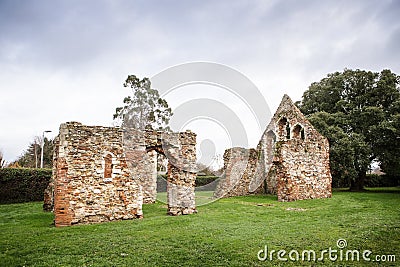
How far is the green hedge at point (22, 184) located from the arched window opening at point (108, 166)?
12708 millimetres

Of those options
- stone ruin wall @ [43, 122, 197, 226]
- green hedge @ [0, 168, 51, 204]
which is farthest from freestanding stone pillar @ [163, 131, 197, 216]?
green hedge @ [0, 168, 51, 204]

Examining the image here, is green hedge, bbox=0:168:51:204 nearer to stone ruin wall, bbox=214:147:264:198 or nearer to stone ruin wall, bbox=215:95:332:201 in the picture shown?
stone ruin wall, bbox=214:147:264:198

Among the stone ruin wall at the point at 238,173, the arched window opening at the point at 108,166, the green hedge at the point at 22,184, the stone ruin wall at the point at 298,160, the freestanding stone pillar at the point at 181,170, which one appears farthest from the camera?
the stone ruin wall at the point at 238,173

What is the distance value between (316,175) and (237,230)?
1130cm

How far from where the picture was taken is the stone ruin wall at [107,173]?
1052 centimetres

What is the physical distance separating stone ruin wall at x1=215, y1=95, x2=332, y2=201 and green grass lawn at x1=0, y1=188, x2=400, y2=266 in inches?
231

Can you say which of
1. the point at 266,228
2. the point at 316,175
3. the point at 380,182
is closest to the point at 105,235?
the point at 266,228

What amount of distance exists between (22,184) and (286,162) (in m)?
17.7

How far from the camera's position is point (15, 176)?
20.3 metres

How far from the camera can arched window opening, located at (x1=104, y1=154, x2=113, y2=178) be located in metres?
11.3

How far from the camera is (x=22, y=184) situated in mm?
20516

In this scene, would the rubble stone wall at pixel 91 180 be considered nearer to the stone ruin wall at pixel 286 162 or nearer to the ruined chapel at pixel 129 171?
the ruined chapel at pixel 129 171
